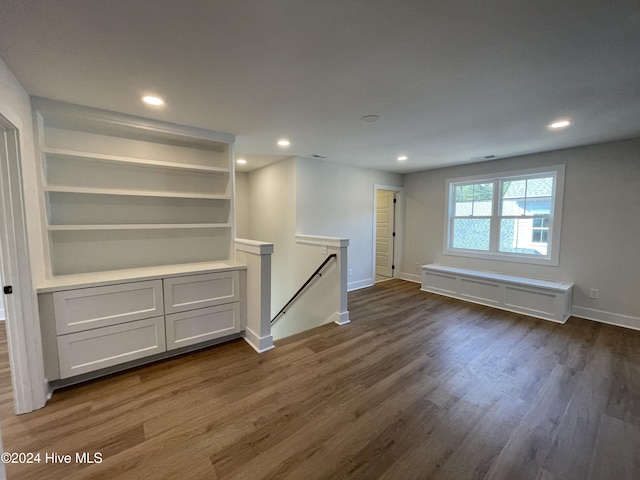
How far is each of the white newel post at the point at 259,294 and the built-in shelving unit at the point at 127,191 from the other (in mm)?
685

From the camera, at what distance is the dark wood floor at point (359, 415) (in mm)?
1545

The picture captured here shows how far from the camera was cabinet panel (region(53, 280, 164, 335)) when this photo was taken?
7.11 ft

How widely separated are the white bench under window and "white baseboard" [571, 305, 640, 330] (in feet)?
0.49

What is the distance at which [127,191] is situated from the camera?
263cm

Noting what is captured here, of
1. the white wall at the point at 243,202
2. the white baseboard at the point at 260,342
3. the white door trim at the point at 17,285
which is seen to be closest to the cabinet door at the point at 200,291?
the white baseboard at the point at 260,342

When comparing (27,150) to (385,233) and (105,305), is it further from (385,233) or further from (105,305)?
(385,233)

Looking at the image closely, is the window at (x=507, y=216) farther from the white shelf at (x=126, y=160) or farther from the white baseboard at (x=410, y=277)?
the white shelf at (x=126, y=160)

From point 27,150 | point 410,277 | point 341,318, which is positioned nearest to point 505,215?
point 410,277

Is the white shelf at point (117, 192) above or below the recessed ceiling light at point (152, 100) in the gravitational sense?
below

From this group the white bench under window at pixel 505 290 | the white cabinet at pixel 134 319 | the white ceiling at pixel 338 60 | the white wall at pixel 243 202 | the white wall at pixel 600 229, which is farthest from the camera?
the white wall at pixel 243 202

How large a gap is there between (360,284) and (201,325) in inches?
132

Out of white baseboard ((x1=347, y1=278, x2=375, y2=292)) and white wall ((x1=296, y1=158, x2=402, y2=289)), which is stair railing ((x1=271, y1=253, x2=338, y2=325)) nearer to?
white wall ((x1=296, y1=158, x2=402, y2=289))

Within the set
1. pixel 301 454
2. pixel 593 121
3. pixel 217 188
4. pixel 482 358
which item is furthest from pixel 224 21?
pixel 593 121

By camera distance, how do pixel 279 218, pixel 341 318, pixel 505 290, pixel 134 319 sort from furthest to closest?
pixel 279 218, pixel 505 290, pixel 341 318, pixel 134 319
